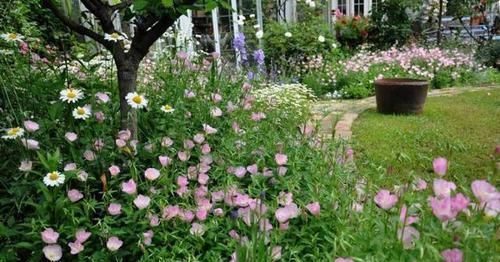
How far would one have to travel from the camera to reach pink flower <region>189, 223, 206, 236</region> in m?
1.56

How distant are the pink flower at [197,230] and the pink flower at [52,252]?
0.41 meters

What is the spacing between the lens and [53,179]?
163 centimetres

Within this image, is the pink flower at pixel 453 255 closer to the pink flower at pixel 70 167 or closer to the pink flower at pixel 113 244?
the pink flower at pixel 113 244

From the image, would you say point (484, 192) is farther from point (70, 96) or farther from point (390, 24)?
point (390, 24)

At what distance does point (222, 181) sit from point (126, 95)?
0.58 metres

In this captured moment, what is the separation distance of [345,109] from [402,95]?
71 centimetres

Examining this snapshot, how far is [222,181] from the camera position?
1.94 m

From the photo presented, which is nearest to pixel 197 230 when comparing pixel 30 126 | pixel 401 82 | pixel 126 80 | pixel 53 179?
pixel 53 179

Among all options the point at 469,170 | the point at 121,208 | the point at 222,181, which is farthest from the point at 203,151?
the point at 469,170

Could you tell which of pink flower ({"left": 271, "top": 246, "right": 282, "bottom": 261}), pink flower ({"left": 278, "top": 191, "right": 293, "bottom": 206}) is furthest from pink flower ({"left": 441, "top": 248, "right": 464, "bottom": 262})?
pink flower ({"left": 278, "top": 191, "right": 293, "bottom": 206})

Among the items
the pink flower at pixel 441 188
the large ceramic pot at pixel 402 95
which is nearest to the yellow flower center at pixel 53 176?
the pink flower at pixel 441 188

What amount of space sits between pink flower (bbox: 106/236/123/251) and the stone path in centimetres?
261

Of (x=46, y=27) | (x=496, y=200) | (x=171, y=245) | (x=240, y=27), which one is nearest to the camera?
(x=496, y=200)

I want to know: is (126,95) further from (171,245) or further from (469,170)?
(469,170)
